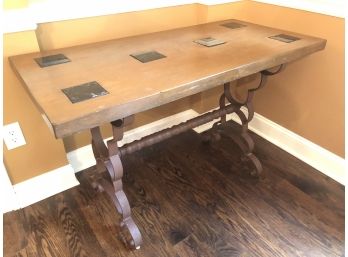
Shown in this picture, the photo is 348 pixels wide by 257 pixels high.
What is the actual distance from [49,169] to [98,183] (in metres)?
0.28

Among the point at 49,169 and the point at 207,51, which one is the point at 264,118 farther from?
the point at 49,169

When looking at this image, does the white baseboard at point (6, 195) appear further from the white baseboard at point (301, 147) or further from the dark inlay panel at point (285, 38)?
the dark inlay panel at point (285, 38)

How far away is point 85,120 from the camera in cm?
82

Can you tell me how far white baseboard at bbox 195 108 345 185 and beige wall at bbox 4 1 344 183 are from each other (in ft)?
0.12

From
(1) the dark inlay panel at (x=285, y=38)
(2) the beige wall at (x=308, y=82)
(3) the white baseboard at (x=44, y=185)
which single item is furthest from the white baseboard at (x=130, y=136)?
(1) the dark inlay panel at (x=285, y=38)

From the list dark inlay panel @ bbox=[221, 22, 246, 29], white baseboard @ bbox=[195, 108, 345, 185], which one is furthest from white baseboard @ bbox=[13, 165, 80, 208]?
dark inlay panel @ bbox=[221, 22, 246, 29]

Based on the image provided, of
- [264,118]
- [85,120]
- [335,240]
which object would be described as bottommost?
[335,240]

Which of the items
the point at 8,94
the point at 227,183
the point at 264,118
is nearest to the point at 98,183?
the point at 8,94

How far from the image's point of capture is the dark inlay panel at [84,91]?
89 centimetres

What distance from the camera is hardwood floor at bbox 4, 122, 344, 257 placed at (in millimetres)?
1307

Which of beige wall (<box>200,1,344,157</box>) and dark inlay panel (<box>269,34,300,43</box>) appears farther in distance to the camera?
beige wall (<box>200,1,344,157</box>)

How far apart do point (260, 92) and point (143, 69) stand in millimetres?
1141

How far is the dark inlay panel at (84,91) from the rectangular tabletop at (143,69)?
17 mm

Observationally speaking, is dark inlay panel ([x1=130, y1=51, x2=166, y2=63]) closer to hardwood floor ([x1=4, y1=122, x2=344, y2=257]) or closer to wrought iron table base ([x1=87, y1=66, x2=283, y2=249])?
wrought iron table base ([x1=87, y1=66, x2=283, y2=249])
